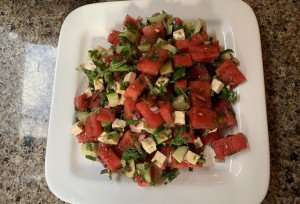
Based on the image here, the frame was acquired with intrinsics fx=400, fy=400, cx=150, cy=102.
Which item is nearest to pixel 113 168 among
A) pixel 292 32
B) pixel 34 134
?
pixel 34 134

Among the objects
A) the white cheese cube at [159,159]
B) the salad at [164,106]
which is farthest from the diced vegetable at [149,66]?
the white cheese cube at [159,159]

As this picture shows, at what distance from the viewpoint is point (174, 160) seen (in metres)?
1.01

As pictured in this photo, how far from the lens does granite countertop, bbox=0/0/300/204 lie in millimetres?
1062

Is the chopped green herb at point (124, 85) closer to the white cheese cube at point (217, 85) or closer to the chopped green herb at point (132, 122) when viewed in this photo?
the chopped green herb at point (132, 122)

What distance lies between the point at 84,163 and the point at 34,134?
222 mm

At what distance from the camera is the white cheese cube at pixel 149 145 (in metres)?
1.01

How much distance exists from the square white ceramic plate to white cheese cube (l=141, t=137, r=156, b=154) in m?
0.10

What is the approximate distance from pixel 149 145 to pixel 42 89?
443 mm

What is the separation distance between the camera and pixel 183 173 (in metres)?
1.04

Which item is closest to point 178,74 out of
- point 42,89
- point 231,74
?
point 231,74

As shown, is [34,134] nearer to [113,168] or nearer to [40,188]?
[40,188]

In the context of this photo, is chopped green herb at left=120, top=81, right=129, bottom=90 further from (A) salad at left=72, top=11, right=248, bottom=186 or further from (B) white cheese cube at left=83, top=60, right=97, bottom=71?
(B) white cheese cube at left=83, top=60, right=97, bottom=71

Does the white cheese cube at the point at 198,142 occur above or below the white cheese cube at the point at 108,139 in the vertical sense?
above

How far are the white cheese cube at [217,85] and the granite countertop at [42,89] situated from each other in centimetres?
17
